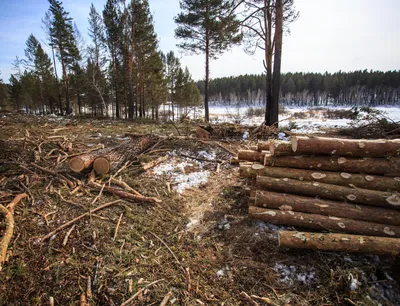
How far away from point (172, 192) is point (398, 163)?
394 centimetres

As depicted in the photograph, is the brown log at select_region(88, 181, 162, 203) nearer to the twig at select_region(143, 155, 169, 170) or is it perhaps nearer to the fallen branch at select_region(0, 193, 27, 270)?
the twig at select_region(143, 155, 169, 170)

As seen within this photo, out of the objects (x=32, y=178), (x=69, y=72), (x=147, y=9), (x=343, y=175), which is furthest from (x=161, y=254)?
(x=69, y=72)

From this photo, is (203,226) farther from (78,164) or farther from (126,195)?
(78,164)

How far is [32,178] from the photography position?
4516 mm

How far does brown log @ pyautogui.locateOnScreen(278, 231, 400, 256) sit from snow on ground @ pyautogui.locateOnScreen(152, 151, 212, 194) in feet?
8.19

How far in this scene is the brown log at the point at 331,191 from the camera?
294cm

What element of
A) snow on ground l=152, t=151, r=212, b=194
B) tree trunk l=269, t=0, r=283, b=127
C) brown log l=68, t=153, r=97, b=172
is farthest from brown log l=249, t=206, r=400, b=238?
tree trunk l=269, t=0, r=283, b=127

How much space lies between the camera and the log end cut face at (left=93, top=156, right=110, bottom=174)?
4824 mm

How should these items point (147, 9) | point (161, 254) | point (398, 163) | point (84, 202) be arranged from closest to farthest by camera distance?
point (161, 254)
point (398, 163)
point (84, 202)
point (147, 9)

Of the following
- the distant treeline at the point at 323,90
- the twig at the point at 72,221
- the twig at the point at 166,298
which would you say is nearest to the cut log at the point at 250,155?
the twig at the point at 72,221

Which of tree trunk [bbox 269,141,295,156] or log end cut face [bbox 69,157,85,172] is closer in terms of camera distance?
tree trunk [bbox 269,141,295,156]

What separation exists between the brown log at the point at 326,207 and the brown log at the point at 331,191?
0.09m

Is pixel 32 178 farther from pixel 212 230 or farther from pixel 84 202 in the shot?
pixel 212 230

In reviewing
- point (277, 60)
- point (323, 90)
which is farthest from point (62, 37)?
point (323, 90)
